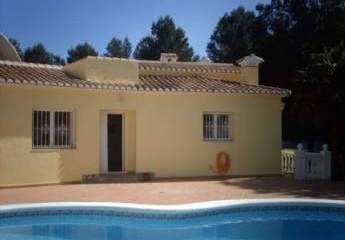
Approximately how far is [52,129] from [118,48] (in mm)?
59605

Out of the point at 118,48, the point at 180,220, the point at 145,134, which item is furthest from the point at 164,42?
the point at 180,220

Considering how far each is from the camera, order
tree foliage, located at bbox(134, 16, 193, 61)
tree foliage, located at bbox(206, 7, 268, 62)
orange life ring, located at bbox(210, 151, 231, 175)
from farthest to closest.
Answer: tree foliage, located at bbox(134, 16, 193, 61), tree foliage, located at bbox(206, 7, 268, 62), orange life ring, located at bbox(210, 151, 231, 175)

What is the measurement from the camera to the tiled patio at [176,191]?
14.0 m

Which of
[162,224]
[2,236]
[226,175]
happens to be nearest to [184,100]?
[226,175]

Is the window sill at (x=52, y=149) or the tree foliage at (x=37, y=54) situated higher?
the tree foliage at (x=37, y=54)

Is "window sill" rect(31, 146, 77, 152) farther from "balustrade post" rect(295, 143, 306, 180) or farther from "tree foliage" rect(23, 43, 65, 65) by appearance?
"tree foliage" rect(23, 43, 65, 65)

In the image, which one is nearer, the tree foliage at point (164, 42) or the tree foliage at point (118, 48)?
the tree foliage at point (164, 42)

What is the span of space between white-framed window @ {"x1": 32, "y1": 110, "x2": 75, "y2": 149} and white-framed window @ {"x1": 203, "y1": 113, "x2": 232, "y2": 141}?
18.2 ft

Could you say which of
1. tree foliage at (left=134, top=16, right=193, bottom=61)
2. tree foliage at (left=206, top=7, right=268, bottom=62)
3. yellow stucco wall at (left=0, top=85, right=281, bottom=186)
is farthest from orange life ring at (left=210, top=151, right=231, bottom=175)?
tree foliage at (left=134, top=16, right=193, bottom=61)

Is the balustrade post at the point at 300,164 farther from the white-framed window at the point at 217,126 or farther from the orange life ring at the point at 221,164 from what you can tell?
the white-framed window at the point at 217,126

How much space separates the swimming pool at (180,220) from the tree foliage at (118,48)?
2535 inches

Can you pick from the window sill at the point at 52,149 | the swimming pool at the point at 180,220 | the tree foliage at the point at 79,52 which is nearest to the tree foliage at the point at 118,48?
the tree foliage at the point at 79,52

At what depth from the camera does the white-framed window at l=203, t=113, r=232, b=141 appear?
809 inches

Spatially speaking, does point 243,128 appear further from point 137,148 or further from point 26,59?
point 26,59
